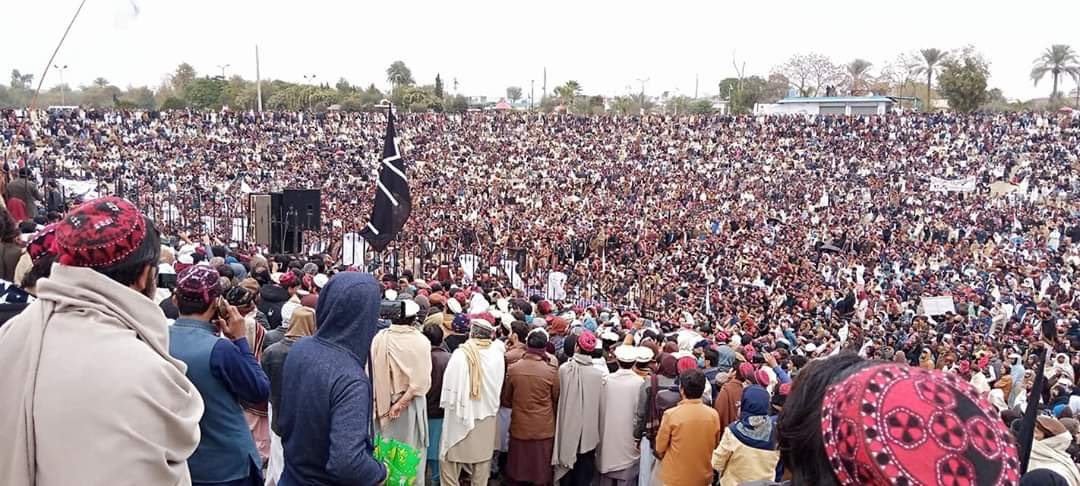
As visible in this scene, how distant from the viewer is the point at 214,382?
2254 mm

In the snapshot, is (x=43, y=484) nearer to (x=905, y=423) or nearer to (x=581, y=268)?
(x=905, y=423)

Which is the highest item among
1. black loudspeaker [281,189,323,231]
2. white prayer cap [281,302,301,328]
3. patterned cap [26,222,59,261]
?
patterned cap [26,222,59,261]

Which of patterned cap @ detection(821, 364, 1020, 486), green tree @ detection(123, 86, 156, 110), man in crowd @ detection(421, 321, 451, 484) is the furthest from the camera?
green tree @ detection(123, 86, 156, 110)

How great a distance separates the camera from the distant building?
46.0 meters

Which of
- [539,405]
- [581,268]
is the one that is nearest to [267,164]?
[581,268]

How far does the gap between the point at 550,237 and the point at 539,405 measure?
562 inches

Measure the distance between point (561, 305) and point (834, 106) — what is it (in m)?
40.2

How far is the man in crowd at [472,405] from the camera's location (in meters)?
4.21

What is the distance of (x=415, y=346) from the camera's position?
3.68m

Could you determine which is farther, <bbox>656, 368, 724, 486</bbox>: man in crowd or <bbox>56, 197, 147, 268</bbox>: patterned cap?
<bbox>656, 368, 724, 486</bbox>: man in crowd

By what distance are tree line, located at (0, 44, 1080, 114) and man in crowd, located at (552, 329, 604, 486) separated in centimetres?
3831

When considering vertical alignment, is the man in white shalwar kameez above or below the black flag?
below

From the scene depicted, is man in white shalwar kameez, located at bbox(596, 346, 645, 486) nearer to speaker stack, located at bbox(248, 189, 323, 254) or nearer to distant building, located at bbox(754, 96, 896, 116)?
speaker stack, located at bbox(248, 189, 323, 254)

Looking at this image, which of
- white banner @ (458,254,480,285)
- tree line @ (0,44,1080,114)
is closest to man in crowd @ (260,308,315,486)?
white banner @ (458,254,480,285)
